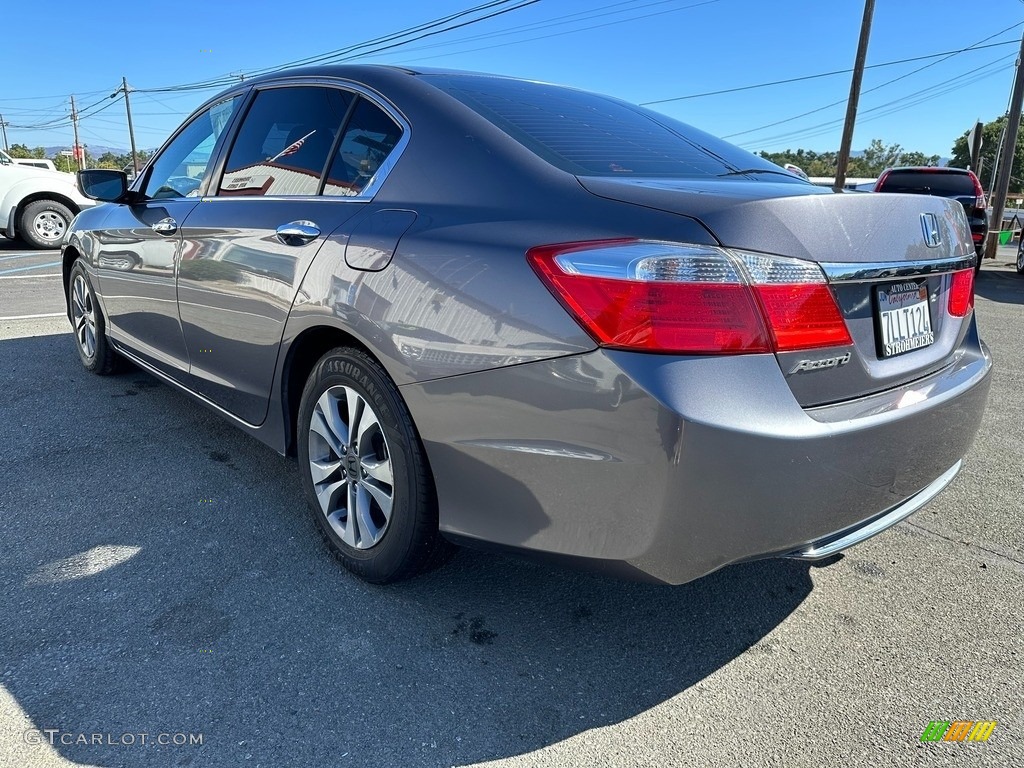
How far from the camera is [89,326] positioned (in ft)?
15.1

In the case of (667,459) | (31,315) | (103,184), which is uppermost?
(103,184)

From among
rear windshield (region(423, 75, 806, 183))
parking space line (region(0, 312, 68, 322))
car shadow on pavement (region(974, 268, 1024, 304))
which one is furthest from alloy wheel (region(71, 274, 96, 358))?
car shadow on pavement (region(974, 268, 1024, 304))

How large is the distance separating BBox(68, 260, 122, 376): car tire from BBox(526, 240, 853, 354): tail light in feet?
12.0

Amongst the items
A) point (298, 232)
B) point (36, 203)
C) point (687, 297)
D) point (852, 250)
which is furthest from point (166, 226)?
point (36, 203)

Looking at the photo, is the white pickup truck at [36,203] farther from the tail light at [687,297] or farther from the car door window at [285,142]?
the tail light at [687,297]

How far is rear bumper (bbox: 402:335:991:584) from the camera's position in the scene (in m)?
1.60

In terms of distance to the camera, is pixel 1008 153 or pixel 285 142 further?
pixel 1008 153

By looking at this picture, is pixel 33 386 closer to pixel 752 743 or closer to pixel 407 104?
pixel 407 104

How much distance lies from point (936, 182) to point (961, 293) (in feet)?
35.8

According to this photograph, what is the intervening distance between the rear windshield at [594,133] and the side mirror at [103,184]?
2250 millimetres

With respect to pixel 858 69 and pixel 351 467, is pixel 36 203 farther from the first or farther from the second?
pixel 858 69

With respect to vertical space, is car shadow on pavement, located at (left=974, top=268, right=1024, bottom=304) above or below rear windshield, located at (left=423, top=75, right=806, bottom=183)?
below

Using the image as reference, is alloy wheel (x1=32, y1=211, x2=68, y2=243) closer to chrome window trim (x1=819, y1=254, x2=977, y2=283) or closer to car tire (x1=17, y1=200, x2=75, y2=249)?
car tire (x1=17, y1=200, x2=75, y2=249)

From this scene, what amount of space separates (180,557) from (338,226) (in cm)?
124
